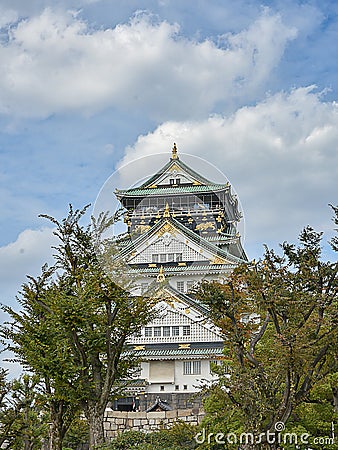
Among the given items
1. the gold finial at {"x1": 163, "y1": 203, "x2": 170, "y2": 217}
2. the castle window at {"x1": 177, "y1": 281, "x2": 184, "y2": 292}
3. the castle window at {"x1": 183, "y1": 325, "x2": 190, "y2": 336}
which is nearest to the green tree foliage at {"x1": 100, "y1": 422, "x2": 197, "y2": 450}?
the castle window at {"x1": 183, "y1": 325, "x2": 190, "y2": 336}

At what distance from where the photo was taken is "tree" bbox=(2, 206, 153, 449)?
13961 millimetres

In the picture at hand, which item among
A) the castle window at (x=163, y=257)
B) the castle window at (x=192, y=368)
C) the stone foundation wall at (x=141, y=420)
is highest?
the castle window at (x=163, y=257)

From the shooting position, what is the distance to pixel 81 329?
14.6 m

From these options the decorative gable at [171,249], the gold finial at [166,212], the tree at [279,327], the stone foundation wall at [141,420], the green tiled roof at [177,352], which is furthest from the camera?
the gold finial at [166,212]

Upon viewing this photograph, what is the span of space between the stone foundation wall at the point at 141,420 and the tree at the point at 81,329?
720 centimetres

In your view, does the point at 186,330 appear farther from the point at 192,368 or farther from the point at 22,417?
the point at 22,417

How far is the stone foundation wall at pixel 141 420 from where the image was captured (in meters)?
22.7

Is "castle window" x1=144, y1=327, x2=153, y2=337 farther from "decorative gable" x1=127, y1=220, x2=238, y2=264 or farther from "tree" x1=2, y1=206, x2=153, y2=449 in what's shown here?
"tree" x1=2, y1=206, x2=153, y2=449

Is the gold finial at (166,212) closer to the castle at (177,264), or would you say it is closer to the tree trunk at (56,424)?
the castle at (177,264)

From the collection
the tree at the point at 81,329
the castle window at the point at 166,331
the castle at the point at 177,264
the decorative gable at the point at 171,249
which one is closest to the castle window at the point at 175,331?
the castle at the point at 177,264

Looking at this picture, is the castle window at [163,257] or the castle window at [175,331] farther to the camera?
the castle window at [163,257]

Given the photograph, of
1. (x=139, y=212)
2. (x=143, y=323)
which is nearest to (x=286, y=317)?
(x=143, y=323)

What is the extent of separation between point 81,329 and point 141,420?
10.1 meters

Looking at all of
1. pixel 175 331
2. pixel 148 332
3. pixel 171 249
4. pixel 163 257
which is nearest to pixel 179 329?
pixel 175 331
